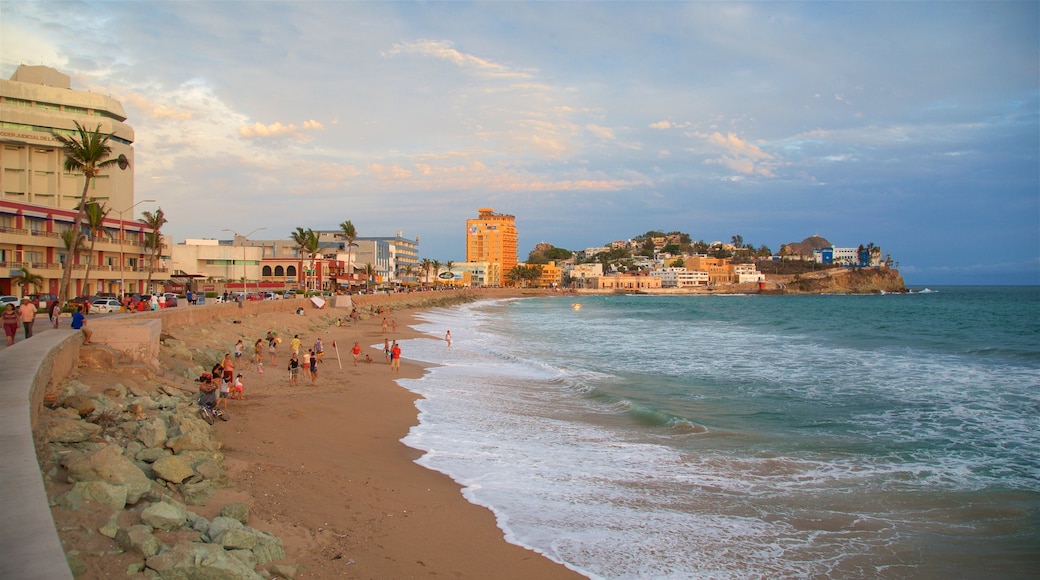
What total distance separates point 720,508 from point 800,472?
9.76 ft

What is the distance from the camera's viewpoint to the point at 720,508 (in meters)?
9.70

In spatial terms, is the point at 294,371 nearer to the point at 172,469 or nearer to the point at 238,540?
the point at 172,469

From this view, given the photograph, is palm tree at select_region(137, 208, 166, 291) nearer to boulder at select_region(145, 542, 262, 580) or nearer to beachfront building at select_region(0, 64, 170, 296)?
beachfront building at select_region(0, 64, 170, 296)

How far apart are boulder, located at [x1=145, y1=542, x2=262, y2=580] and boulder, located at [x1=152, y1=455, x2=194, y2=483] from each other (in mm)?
2371

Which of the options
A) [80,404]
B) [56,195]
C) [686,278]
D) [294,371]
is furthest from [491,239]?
[80,404]

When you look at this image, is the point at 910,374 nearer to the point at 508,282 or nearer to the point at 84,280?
the point at 84,280

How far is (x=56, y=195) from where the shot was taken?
58.9m

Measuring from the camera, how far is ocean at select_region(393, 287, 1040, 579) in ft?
27.2

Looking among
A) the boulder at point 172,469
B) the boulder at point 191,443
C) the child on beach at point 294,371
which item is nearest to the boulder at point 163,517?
the boulder at point 172,469

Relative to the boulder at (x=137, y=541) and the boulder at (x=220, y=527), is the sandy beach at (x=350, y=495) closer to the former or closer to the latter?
the boulder at (x=137, y=541)

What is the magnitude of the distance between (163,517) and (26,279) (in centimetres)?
4050

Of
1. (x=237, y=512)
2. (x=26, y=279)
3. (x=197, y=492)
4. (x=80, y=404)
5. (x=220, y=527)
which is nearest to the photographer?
(x=220, y=527)

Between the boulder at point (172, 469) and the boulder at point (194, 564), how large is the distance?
7.78 ft

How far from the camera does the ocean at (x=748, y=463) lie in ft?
27.2
